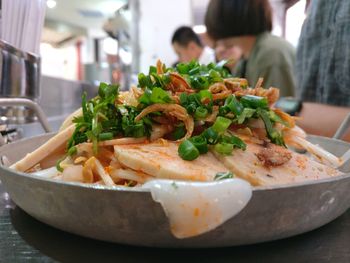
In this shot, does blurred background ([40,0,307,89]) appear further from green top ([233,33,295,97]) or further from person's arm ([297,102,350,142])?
person's arm ([297,102,350,142])

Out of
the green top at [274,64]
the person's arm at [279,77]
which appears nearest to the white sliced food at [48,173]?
the green top at [274,64]

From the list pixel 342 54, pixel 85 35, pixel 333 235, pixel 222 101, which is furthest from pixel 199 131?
pixel 85 35

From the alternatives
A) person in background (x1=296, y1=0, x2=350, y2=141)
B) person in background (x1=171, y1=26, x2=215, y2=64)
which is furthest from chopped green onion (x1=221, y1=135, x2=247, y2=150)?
person in background (x1=171, y1=26, x2=215, y2=64)

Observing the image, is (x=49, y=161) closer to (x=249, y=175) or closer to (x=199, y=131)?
(x=199, y=131)

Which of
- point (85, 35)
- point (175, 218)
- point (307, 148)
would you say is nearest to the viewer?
A: point (175, 218)

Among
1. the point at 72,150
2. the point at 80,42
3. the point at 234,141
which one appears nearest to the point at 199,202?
the point at 234,141
